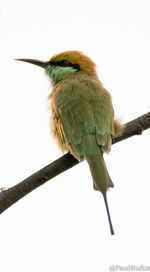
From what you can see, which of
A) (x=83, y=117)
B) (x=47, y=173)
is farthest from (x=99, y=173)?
(x=83, y=117)

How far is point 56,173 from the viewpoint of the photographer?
2902 mm

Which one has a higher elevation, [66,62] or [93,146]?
[66,62]

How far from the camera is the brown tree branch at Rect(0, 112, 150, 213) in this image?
103 inches

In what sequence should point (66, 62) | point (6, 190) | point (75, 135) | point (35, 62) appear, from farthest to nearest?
point (35, 62), point (66, 62), point (75, 135), point (6, 190)

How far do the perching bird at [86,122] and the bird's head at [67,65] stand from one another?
0.24m

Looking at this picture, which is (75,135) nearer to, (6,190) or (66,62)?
(6,190)

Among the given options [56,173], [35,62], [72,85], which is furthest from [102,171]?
[35,62]

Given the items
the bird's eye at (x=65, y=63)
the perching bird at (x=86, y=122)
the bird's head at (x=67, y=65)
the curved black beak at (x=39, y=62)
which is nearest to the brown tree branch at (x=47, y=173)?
the perching bird at (x=86, y=122)

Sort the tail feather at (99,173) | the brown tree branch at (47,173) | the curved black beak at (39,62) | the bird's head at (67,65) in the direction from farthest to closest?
the curved black beak at (39,62) → the bird's head at (67,65) → the tail feather at (99,173) → the brown tree branch at (47,173)

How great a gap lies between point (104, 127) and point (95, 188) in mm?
579

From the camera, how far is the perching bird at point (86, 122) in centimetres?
313

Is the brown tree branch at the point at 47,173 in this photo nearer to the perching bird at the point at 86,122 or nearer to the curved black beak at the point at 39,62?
the perching bird at the point at 86,122

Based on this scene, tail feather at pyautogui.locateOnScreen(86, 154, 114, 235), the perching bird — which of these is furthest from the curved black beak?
tail feather at pyautogui.locateOnScreen(86, 154, 114, 235)

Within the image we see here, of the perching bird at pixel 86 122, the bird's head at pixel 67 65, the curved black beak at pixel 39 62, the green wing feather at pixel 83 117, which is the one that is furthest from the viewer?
the curved black beak at pixel 39 62
